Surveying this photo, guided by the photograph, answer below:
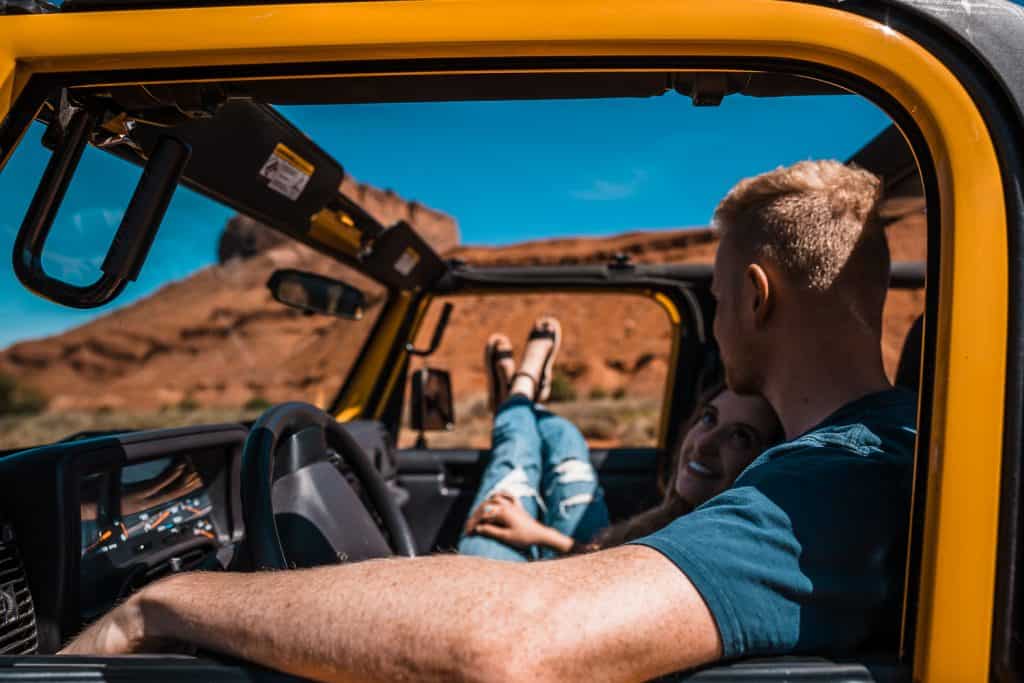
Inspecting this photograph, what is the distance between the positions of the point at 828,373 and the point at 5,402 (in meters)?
38.8

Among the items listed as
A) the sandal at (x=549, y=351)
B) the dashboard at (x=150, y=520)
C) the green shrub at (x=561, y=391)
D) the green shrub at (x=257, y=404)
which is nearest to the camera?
the dashboard at (x=150, y=520)

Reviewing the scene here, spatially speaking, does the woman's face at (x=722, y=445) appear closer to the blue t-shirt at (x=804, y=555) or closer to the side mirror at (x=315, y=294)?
the blue t-shirt at (x=804, y=555)

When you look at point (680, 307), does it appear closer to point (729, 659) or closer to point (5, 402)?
point (729, 659)

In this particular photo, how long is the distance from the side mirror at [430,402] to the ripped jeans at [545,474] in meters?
0.35

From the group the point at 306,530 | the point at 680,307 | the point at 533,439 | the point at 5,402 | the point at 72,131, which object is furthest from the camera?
the point at 5,402

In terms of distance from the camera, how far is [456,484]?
3.34 metres

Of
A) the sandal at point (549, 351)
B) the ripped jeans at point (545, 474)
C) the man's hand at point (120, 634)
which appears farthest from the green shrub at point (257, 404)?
the man's hand at point (120, 634)

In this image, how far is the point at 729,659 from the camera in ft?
2.97

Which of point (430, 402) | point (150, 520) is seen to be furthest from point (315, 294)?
point (150, 520)

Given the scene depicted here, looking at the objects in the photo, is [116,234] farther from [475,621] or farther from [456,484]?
[456,484]

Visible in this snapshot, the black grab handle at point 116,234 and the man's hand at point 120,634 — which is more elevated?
the black grab handle at point 116,234

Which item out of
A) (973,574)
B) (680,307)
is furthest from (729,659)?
(680,307)

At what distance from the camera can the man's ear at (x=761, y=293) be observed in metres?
1.35

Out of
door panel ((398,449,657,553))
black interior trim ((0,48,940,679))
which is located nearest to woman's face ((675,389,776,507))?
door panel ((398,449,657,553))
